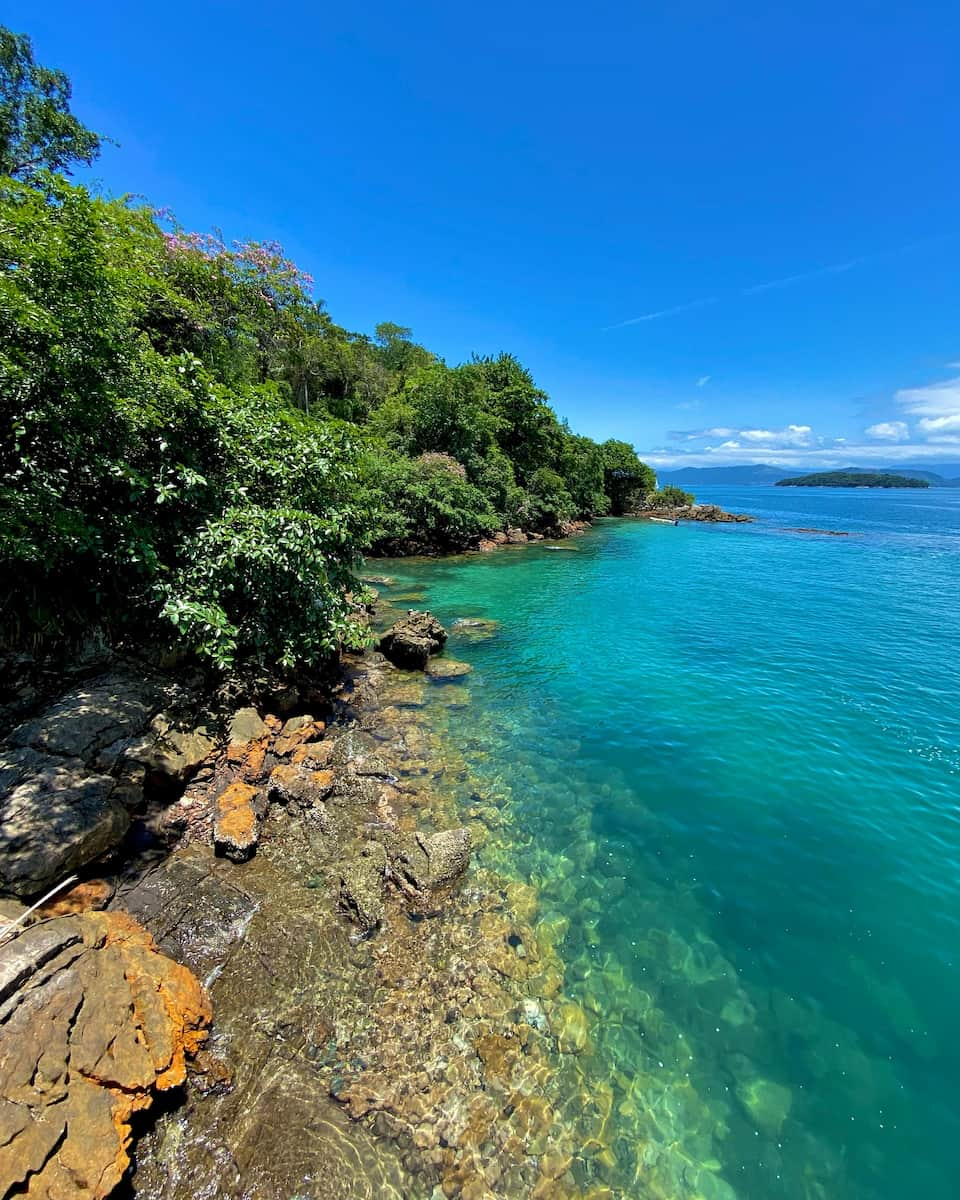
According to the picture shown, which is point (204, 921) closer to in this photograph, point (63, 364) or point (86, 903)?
point (86, 903)

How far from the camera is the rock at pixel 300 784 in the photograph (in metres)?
9.23

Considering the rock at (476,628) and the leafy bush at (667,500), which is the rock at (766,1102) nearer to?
the rock at (476,628)

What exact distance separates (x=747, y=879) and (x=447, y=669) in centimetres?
998

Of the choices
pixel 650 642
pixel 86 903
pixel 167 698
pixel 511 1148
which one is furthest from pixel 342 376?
pixel 511 1148

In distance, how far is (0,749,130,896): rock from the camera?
20.6 ft

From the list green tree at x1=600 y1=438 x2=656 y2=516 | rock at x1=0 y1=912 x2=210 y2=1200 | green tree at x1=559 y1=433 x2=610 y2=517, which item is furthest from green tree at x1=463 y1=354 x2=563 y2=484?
rock at x1=0 y1=912 x2=210 y2=1200

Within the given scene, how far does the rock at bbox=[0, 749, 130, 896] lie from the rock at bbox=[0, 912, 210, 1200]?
3.79 ft

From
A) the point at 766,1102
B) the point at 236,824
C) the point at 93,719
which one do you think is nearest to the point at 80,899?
the point at 236,824

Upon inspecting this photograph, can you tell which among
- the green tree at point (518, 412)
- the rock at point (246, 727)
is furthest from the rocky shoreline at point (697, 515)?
the rock at point (246, 727)

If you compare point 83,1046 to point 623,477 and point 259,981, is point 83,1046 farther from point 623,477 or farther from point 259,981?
point 623,477

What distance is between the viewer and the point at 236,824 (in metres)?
8.21

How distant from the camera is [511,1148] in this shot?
503 centimetres

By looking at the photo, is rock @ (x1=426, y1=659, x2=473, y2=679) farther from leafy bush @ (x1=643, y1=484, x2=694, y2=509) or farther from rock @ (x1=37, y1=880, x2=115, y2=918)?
leafy bush @ (x1=643, y1=484, x2=694, y2=509)

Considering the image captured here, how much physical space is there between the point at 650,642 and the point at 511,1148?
55.1ft
